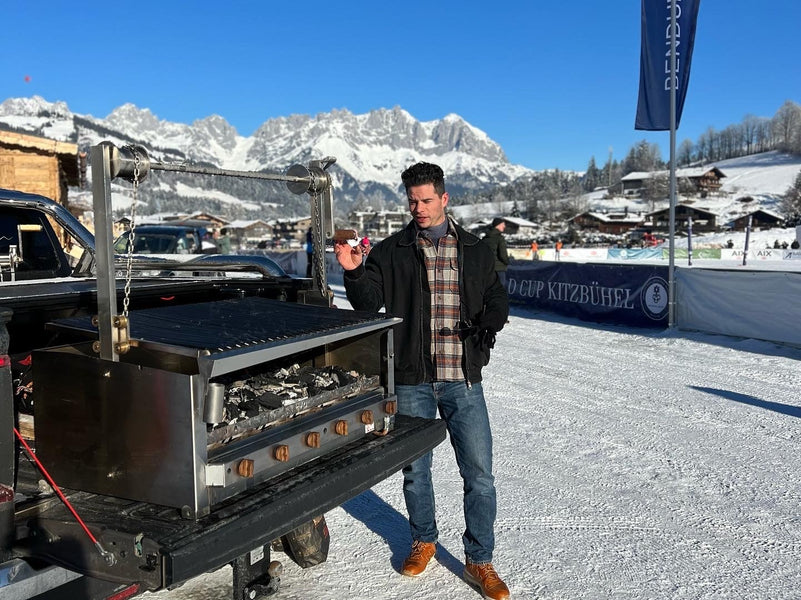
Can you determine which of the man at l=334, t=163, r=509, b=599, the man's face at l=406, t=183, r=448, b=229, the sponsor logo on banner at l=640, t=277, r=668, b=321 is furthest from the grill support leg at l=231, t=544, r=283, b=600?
the sponsor logo on banner at l=640, t=277, r=668, b=321

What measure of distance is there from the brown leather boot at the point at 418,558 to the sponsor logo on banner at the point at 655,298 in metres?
9.27

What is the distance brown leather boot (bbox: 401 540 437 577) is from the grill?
1111 millimetres

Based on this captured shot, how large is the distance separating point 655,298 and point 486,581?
9.59 metres

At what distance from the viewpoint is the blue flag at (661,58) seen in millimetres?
12034

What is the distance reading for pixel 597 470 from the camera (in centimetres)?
504

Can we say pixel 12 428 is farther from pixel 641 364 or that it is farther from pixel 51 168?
pixel 51 168

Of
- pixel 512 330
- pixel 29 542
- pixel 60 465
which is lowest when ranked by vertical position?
pixel 512 330


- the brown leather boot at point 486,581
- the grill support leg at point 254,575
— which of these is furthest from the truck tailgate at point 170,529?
the brown leather boot at point 486,581

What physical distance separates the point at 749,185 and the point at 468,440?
495 feet

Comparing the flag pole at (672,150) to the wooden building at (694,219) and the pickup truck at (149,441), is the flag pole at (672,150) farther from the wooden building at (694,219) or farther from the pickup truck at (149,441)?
the wooden building at (694,219)

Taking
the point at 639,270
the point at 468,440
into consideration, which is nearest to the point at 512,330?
the point at 639,270

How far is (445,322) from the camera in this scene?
11.2ft

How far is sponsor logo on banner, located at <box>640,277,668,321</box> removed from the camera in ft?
38.5

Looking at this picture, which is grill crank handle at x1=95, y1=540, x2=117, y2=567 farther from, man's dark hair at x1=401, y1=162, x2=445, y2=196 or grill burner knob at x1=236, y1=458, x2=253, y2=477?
man's dark hair at x1=401, y1=162, x2=445, y2=196
